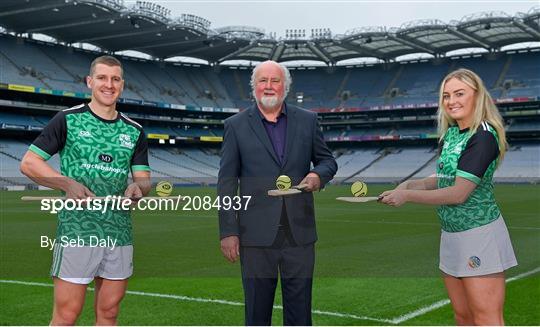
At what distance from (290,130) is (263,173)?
1.24ft

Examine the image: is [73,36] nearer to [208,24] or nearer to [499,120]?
[208,24]

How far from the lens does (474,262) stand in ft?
11.1

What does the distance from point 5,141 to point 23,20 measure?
37.6 ft

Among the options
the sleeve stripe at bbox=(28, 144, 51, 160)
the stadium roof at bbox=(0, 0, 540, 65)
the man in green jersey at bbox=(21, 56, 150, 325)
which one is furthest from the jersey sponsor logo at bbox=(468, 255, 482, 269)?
the stadium roof at bbox=(0, 0, 540, 65)

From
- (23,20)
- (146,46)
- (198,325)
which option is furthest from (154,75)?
(198,325)

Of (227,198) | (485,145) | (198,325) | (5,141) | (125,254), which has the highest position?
(485,145)

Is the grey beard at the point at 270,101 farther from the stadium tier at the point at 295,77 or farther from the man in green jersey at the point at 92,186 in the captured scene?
the stadium tier at the point at 295,77

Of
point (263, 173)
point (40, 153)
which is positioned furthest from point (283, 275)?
point (40, 153)

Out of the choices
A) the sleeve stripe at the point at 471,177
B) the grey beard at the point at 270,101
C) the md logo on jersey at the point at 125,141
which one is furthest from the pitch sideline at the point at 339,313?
the md logo on jersey at the point at 125,141

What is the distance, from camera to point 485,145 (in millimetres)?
3268

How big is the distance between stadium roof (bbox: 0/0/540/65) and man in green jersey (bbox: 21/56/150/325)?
45022mm

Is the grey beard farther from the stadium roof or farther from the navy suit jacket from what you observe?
the stadium roof

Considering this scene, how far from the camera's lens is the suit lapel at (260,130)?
369 centimetres

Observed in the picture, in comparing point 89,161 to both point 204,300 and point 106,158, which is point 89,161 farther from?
point 204,300
